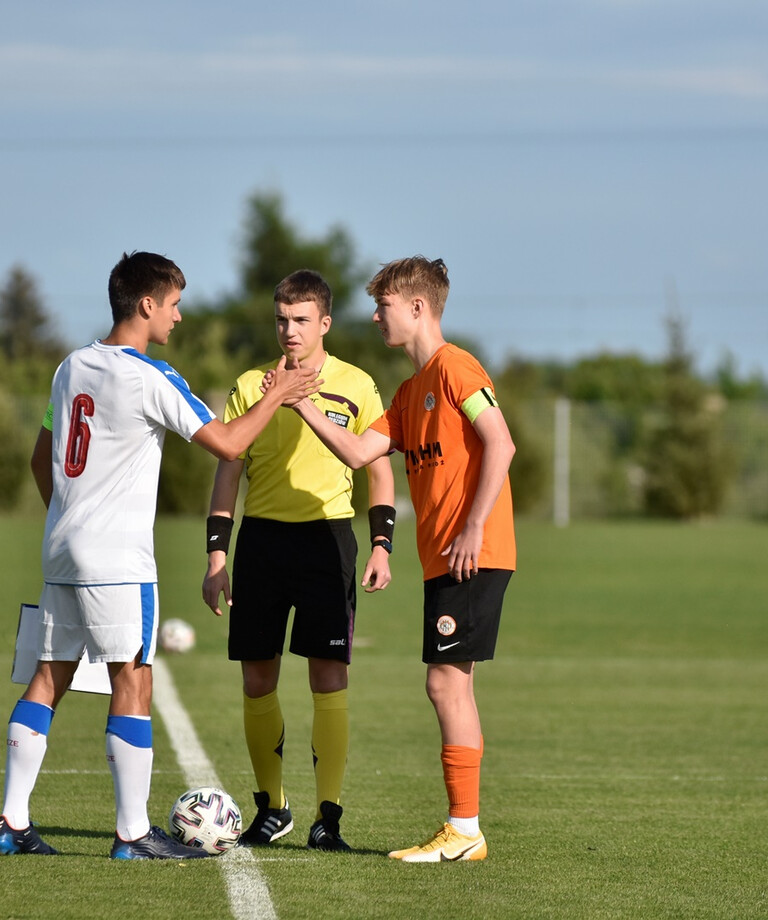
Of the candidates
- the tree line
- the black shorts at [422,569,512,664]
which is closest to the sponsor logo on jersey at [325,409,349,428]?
the black shorts at [422,569,512,664]

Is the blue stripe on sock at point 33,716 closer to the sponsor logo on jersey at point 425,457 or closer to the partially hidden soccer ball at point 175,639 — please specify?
the sponsor logo on jersey at point 425,457

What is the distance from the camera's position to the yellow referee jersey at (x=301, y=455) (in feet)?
18.8

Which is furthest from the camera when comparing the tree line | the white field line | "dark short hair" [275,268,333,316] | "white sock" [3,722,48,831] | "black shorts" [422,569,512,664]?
the tree line

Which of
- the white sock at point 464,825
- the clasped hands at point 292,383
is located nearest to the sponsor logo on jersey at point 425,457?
the clasped hands at point 292,383

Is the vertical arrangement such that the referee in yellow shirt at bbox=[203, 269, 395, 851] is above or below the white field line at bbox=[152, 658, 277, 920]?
above

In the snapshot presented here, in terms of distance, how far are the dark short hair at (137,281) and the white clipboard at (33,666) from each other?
3.75ft

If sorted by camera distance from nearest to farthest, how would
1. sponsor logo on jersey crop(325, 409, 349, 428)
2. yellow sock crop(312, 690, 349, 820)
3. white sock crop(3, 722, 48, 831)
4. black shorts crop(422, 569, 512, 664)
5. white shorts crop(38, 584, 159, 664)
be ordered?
white shorts crop(38, 584, 159, 664), white sock crop(3, 722, 48, 831), black shorts crop(422, 569, 512, 664), yellow sock crop(312, 690, 349, 820), sponsor logo on jersey crop(325, 409, 349, 428)

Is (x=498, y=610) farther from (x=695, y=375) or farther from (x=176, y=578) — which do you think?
(x=695, y=375)

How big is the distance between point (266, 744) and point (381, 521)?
1.00 metres

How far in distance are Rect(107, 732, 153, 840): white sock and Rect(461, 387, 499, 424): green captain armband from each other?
5.37ft

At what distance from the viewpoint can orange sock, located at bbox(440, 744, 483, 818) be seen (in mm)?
5242

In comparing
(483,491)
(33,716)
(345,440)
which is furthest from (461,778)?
(33,716)

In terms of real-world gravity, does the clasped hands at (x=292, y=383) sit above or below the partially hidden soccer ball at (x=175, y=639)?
above

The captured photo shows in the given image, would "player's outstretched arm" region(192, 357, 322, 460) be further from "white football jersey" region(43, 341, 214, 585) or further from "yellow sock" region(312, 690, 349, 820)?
"yellow sock" region(312, 690, 349, 820)
